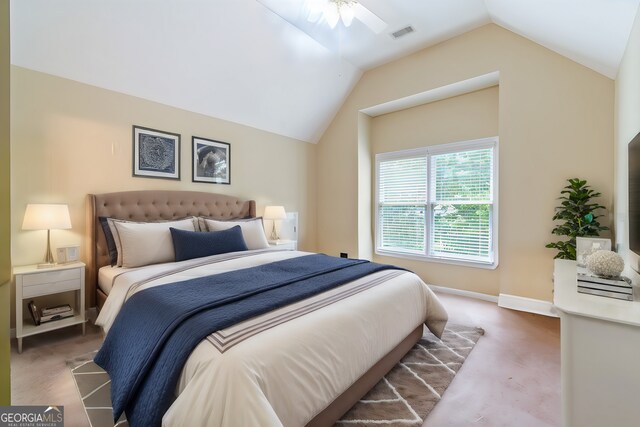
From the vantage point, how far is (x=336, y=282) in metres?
2.07

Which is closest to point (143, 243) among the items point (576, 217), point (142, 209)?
point (142, 209)

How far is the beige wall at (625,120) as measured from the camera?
75.2 inches

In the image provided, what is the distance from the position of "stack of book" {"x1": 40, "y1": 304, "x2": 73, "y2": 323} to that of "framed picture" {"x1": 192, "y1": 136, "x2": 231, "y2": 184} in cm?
182

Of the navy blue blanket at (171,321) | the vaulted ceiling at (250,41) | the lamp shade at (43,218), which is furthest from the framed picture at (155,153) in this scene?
the navy blue blanket at (171,321)

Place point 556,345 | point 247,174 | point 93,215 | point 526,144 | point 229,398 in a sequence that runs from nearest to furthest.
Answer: point 229,398
point 556,345
point 93,215
point 526,144
point 247,174

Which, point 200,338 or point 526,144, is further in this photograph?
point 526,144

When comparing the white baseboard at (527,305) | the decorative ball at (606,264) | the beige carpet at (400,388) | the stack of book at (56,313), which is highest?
the decorative ball at (606,264)

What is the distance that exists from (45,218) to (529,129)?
187 inches

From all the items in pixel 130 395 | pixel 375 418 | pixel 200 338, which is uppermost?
pixel 200 338

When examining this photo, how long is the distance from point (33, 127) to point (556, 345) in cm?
492

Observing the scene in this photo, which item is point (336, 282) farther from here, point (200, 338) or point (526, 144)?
point (526, 144)

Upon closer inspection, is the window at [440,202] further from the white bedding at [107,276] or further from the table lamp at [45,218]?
the table lamp at [45,218]

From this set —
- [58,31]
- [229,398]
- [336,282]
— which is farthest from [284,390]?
[58,31]

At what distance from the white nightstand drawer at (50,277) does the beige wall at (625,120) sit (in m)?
4.24
